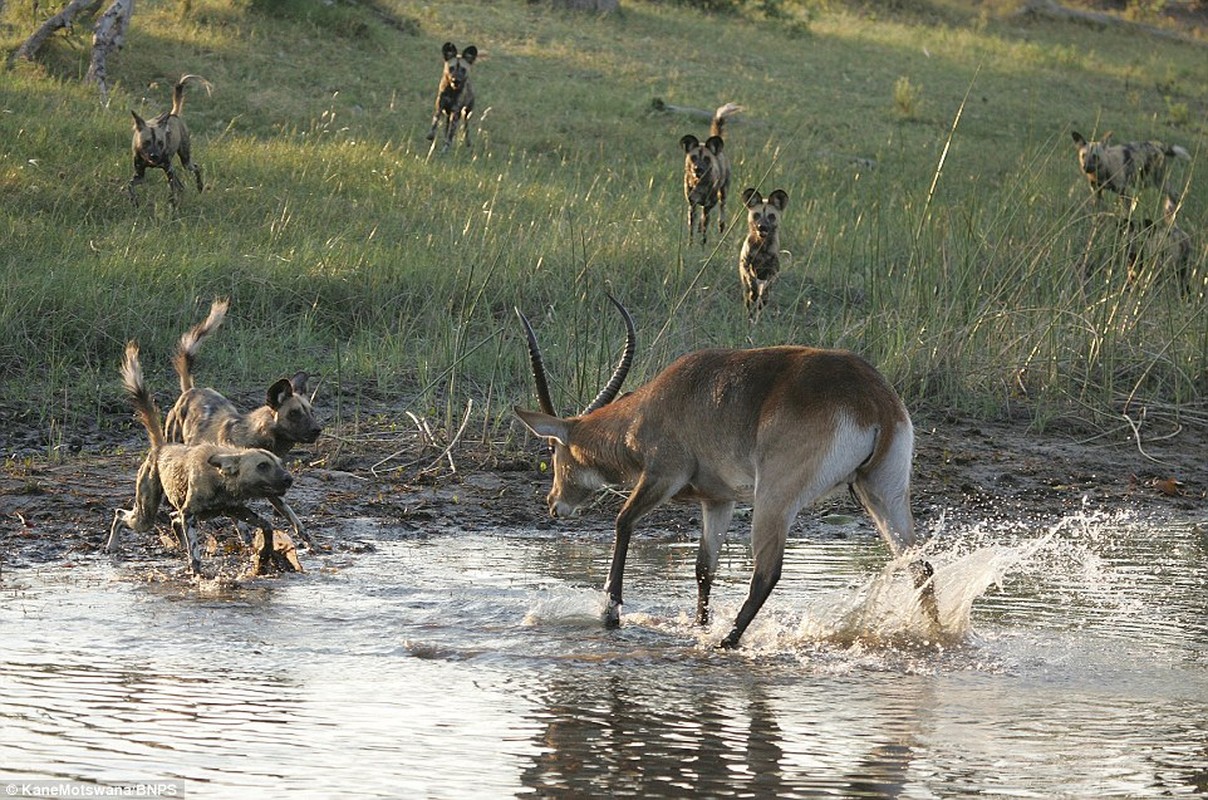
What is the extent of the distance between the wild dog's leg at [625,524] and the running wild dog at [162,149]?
8152mm

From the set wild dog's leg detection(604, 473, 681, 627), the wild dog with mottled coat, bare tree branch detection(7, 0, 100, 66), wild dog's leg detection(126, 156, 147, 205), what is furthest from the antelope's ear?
bare tree branch detection(7, 0, 100, 66)

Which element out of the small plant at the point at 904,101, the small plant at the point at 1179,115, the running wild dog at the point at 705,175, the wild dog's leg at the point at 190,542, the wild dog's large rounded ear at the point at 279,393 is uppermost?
the small plant at the point at 1179,115

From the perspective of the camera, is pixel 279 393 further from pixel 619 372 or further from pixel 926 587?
pixel 926 587

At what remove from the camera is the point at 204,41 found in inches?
779

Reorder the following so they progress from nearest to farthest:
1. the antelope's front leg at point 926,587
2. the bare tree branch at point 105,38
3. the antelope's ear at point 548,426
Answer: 1. the antelope's front leg at point 926,587
2. the antelope's ear at point 548,426
3. the bare tree branch at point 105,38

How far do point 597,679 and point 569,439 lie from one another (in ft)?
4.68

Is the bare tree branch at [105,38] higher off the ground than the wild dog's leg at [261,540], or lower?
higher

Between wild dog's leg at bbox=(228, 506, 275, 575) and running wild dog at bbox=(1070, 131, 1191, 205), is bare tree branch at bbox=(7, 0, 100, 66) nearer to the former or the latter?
running wild dog at bbox=(1070, 131, 1191, 205)

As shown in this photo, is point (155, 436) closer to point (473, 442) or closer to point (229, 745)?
point (473, 442)

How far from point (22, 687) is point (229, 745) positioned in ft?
2.90

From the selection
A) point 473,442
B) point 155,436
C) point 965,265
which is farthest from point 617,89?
point 155,436

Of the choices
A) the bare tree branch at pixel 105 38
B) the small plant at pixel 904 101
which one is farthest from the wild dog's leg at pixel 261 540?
the small plant at pixel 904 101

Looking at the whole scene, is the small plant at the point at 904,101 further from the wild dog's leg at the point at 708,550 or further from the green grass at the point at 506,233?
the wild dog's leg at the point at 708,550

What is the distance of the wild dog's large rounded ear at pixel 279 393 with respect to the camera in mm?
7617
